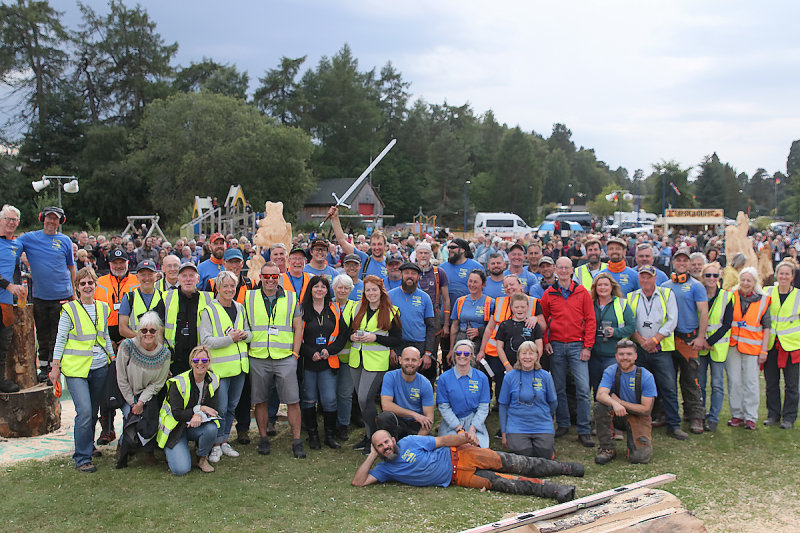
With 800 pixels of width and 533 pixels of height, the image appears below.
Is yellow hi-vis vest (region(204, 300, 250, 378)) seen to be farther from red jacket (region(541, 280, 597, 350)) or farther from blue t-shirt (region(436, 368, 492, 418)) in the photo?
red jacket (region(541, 280, 597, 350))

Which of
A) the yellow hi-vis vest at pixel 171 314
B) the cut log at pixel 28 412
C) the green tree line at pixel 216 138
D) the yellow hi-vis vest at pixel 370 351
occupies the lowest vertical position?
the cut log at pixel 28 412

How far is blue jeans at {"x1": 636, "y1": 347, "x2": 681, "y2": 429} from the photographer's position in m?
6.75

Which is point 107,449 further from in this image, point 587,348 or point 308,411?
point 587,348

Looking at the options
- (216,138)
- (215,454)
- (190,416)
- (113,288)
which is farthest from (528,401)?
(216,138)

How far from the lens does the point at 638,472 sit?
19.0ft

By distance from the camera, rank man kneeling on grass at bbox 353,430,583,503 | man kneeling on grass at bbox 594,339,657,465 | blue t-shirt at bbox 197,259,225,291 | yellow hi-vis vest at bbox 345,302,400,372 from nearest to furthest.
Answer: man kneeling on grass at bbox 353,430,583,503 → man kneeling on grass at bbox 594,339,657,465 → yellow hi-vis vest at bbox 345,302,400,372 → blue t-shirt at bbox 197,259,225,291

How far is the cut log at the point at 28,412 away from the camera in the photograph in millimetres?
6406

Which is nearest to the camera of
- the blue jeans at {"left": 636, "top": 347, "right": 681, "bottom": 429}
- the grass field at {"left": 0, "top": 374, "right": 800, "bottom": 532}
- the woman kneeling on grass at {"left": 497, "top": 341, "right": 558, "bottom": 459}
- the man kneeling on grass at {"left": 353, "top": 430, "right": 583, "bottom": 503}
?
the grass field at {"left": 0, "top": 374, "right": 800, "bottom": 532}

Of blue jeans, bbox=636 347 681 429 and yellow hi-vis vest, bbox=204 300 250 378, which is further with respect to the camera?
blue jeans, bbox=636 347 681 429

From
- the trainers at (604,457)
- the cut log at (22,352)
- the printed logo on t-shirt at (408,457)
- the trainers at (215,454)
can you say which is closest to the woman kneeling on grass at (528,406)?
the trainers at (604,457)

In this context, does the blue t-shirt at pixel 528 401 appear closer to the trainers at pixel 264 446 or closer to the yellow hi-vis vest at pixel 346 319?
the yellow hi-vis vest at pixel 346 319

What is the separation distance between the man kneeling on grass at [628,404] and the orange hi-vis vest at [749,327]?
150 cm

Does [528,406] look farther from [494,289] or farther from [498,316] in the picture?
[494,289]

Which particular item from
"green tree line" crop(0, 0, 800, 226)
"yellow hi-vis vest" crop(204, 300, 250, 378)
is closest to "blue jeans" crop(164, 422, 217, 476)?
"yellow hi-vis vest" crop(204, 300, 250, 378)
